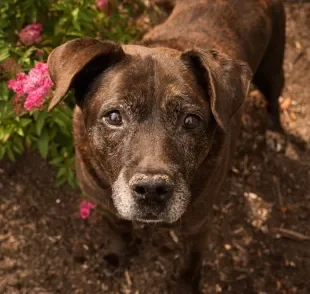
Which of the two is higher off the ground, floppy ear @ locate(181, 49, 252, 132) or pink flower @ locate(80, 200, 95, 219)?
floppy ear @ locate(181, 49, 252, 132)

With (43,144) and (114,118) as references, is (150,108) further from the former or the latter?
(43,144)

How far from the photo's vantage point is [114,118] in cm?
259

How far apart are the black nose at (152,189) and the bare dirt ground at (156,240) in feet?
4.72

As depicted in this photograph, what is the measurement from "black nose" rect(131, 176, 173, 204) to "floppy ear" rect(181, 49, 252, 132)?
0.40m

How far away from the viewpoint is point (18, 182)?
13.1 feet

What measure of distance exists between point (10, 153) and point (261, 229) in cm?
192

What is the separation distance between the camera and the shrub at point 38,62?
320 centimetres

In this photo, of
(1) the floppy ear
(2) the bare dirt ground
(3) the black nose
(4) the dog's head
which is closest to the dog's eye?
(4) the dog's head

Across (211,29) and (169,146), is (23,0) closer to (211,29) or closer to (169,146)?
(211,29)

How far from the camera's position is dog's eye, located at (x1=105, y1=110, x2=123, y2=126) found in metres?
2.59

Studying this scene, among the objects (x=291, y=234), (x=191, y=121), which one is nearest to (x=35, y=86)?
(x=191, y=121)

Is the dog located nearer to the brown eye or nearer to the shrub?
the brown eye

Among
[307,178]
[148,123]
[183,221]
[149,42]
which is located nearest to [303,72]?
[307,178]

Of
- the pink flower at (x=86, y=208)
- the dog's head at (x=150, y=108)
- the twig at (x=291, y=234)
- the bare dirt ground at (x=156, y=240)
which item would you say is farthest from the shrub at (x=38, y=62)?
the twig at (x=291, y=234)
